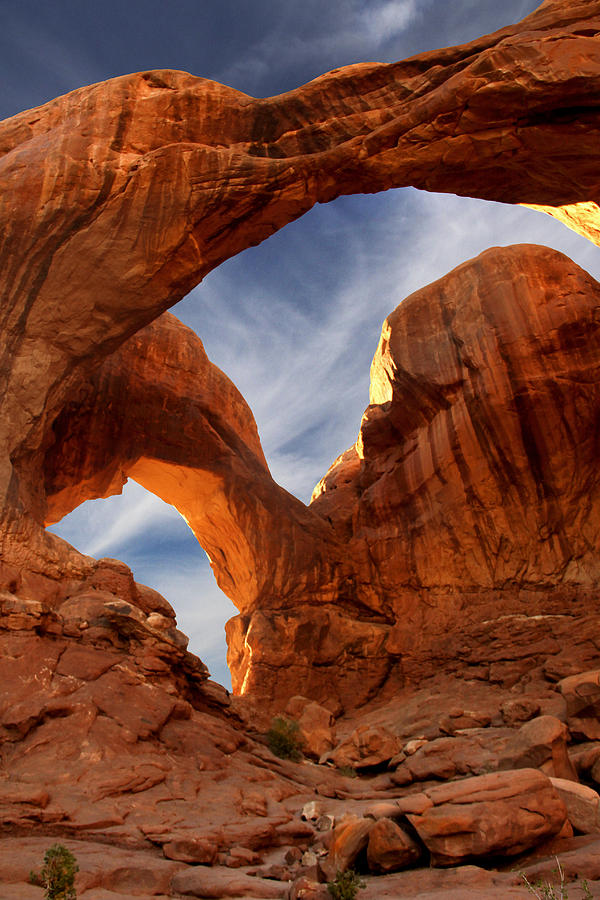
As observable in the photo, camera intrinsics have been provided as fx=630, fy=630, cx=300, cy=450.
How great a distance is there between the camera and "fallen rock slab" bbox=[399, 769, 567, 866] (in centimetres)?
657

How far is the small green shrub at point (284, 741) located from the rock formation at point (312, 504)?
1.29 feet

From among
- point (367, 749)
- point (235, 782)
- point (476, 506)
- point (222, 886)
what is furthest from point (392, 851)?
point (476, 506)

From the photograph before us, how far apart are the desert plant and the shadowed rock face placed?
9593mm

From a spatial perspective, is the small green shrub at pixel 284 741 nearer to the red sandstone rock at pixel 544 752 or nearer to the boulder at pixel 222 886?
the red sandstone rock at pixel 544 752

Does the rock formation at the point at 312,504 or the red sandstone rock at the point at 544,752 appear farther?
the red sandstone rock at the point at 544,752

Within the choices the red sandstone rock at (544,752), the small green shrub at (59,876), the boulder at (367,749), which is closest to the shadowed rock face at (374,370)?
the boulder at (367,749)

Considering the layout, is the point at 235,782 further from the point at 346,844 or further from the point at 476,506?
the point at 476,506

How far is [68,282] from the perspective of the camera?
14.9m

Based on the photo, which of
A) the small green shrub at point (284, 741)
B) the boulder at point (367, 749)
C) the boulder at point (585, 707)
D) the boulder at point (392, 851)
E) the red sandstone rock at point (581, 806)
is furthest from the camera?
the small green shrub at point (284, 741)

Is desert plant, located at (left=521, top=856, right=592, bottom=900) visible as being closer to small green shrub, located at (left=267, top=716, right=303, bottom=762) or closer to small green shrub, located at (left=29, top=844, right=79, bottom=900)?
small green shrub, located at (left=29, top=844, right=79, bottom=900)

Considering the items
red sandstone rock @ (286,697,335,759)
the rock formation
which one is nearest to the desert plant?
the rock formation

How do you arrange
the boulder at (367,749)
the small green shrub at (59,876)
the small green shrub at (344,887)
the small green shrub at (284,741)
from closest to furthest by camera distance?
the small green shrub at (59,876) < the small green shrub at (344,887) < the boulder at (367,749) < the small green shrub at (284,741)

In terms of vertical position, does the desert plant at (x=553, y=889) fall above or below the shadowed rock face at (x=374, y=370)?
below

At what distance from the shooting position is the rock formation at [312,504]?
8422mm
